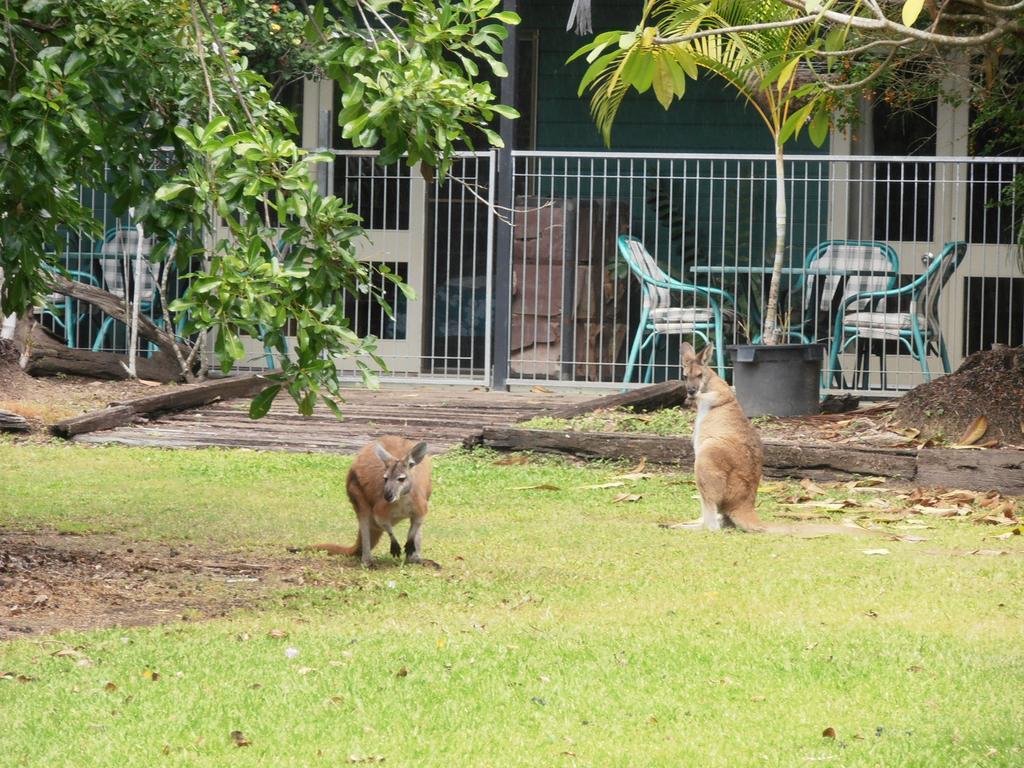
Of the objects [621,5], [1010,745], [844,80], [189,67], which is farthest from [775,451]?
[621,5]

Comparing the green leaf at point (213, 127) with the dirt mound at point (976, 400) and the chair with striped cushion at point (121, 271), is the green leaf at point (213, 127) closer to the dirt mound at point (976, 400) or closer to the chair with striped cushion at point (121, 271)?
the dirt mound at point (976, 400)

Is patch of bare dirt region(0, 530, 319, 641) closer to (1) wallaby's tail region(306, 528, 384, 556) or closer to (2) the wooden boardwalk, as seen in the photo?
(1) wallaby's tail region(306, 528, 384, 556)

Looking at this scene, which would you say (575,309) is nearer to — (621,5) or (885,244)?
(885,244)

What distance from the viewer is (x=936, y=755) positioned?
15.1 feet

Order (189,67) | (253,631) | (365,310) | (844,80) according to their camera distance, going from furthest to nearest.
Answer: (365,310) < (844,80) < (189,67) < (253,631)

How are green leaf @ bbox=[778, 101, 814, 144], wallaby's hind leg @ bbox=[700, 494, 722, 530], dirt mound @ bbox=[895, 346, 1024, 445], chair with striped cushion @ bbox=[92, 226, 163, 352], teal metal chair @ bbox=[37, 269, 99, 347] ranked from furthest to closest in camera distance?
teal metal chair @ bbox=[37, 269, 99, 347] < chair with striped cushion @ bbox=[92, 226, 163, 352] < dirt mound @ bbox=[895, 346, 1024, 445] < wallaby's hind leg @ bbox=[700, 494, 722, 530] < green leaf @ bbox=[778, 101, 814, 144]

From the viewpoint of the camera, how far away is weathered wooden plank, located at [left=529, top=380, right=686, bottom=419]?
13.3 meters

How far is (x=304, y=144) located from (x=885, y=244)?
716 cm

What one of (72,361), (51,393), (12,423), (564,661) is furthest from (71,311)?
(564,661)

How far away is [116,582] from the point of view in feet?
23.6

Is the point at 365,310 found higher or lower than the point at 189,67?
lower

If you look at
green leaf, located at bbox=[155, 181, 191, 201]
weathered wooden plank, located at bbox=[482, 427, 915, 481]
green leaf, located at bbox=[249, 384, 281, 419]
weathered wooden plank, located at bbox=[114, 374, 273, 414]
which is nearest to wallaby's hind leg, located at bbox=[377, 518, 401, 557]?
green leaf, located at bbox=[249, 384, 281, 419]

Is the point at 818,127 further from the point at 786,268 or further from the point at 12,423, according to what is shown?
the point at 786,268

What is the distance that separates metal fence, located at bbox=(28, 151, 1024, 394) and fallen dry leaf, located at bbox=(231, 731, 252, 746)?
32.7 ft
